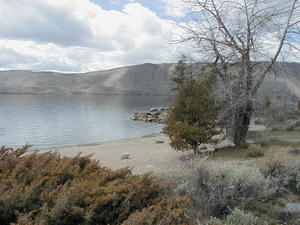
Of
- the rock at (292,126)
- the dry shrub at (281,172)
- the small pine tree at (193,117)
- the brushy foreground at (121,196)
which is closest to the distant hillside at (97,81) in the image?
the rock at (292,126)

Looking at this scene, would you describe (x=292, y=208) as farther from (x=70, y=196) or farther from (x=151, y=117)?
(x=151, y=117)

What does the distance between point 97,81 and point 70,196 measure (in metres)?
153

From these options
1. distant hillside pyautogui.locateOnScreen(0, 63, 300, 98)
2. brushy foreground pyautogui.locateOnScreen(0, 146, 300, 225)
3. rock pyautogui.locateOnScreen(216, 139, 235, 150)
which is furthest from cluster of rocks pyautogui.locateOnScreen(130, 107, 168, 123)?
distant hillside pyautogui.locateOnScreen(0, 63, 300, 98)

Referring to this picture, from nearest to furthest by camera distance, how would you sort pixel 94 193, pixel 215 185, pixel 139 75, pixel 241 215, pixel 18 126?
pixel 94 193, pixel 241 215, pixel 215 185, pixel 18 126, pixel 139 75

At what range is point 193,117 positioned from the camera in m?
13.0

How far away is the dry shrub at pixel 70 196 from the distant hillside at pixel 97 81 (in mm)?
123267

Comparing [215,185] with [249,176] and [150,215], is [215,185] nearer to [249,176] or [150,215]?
[249,176]

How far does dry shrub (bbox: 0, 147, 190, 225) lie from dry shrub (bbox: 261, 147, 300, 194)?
3.28 m

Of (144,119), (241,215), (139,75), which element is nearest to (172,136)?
(241,215)

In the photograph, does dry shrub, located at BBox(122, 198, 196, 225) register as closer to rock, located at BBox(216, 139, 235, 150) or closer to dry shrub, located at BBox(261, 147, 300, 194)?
dry shrub, located at BBox(261, 147, 300, 194)

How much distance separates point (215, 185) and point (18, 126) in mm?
29713

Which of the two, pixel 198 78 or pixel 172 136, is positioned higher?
pixel 198 78

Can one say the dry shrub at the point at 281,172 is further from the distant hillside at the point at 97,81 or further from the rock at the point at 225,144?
the distant hillside at the point at 97,81

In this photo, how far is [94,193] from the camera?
3039mm
